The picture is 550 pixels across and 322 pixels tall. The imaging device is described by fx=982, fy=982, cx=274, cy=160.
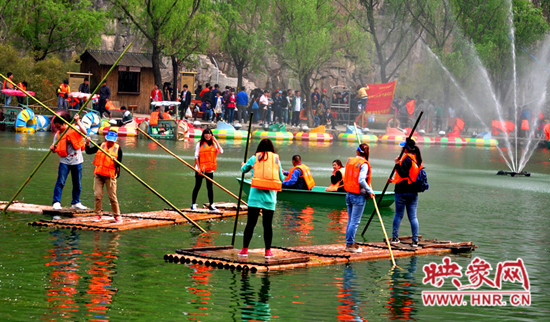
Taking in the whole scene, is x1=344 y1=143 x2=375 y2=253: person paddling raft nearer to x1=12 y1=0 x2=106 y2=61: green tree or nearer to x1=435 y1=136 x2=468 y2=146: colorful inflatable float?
x1=12 y1=0 x2=106 y2=61: green tree

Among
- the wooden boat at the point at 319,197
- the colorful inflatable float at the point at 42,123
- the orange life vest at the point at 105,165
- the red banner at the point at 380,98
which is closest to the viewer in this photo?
the orange life vest at the point at 105,165

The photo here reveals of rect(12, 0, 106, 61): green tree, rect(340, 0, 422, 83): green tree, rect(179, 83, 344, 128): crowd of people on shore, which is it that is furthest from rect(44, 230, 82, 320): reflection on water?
rect(340, 0, 422, 83): green tree

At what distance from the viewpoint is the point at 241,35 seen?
66.3 metres

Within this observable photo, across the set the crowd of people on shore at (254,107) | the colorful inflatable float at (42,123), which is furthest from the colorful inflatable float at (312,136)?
the colorful inflatable float at (42,123)

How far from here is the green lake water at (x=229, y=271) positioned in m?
12.3

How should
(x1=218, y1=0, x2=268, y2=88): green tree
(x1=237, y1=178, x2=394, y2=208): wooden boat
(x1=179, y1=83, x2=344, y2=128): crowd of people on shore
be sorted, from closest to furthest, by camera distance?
(x1=237, y1=178, x2=394, y2=208): wooden boat, (x1=179, y1=83, x2=344, y2=128): crowd of people on shore, (x1=218, y1=0, x2=268, y2=88): green tree

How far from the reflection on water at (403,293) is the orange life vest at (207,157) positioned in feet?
18.8

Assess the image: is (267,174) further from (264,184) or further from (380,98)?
(380,98)

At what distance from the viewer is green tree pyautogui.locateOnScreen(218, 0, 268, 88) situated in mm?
66062

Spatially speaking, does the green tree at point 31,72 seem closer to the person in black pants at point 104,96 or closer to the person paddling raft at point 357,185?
the person in black pants at point 104,96

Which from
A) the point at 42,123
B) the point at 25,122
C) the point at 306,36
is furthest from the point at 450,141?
the point at 25,122

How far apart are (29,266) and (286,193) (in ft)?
35.6

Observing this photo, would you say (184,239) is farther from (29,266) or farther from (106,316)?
(106,316)

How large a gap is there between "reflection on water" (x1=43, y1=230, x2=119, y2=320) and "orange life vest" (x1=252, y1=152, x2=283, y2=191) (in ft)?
8.34
